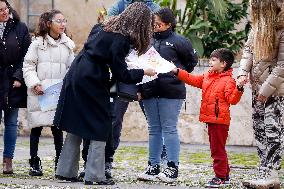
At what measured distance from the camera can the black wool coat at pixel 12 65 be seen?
10133mm

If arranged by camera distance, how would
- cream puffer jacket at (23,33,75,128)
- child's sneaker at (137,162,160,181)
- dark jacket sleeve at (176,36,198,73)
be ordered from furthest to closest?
cream puffer jacket at (23,33,75,128) < dark jacket sleeve at (176,36,198,73) < child's sneaker at (137,162,160,181)

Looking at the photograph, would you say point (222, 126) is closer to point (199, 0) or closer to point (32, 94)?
point (32, 94)

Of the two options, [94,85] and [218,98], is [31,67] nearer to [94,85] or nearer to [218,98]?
[94,85]

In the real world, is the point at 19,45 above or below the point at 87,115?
above

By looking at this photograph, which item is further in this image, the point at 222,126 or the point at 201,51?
the point at 201,51

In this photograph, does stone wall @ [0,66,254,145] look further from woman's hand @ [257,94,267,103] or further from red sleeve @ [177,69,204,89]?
woman's hand @ [257,94,267,103]

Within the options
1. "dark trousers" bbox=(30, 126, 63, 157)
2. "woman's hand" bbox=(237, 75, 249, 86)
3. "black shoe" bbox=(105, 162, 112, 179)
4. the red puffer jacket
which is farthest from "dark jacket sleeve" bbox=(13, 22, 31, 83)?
"woman's hand" bbox=(237, 75, 249, 86)

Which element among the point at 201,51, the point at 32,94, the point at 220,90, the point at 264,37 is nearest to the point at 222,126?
the point at 220,90

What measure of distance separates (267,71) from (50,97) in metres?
2.28

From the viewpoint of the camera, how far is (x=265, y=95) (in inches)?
349

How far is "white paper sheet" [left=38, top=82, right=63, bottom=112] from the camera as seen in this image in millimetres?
10055

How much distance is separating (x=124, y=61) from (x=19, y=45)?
1.57 metres

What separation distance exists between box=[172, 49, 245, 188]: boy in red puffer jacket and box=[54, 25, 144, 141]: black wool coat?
2.10ft

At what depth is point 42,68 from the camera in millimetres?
10109
